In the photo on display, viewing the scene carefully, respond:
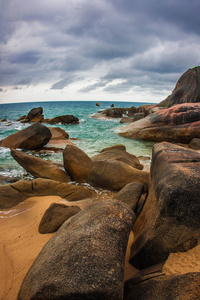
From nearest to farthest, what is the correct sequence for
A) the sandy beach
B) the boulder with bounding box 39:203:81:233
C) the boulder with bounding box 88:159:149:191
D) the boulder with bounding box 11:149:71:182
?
the sandy beach
the boulder with bounding box 39:203:81:233
the boulder with bounding box 88:159:149:191
the boulder with bounding box 11:149:71:182

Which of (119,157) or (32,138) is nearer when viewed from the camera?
(119,157)

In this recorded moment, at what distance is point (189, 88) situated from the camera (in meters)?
16.4

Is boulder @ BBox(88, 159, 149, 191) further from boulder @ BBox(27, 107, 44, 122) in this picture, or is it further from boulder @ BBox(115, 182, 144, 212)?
boulder @ BBox(27, 107, 44, 122)

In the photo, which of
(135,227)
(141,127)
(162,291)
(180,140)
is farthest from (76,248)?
(141,127)

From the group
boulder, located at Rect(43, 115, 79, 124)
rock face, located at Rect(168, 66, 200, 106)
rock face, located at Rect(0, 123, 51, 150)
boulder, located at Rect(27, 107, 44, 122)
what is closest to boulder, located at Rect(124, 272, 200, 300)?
rock face, located at Rect(0, 123, 51, 150)

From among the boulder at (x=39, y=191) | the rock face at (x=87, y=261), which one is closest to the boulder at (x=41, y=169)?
the boulder at (x=39, y=191)

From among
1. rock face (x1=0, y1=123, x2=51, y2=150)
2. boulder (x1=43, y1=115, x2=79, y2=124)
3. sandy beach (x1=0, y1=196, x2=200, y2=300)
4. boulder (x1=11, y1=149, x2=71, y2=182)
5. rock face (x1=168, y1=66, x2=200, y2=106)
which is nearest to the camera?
sandy beach (x1=0, y1=196, x2=200, y2=300)

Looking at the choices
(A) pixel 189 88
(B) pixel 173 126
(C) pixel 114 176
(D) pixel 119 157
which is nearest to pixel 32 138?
(D) pixel 119 157

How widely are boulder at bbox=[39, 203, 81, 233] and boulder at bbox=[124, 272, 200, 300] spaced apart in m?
1.75

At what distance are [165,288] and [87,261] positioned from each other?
72 cm

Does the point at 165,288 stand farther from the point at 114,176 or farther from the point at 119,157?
the point at 119,157

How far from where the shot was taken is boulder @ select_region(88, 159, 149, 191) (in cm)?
532

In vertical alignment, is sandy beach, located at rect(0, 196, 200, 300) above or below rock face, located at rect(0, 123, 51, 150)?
below

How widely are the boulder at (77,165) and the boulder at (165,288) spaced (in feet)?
13.5
